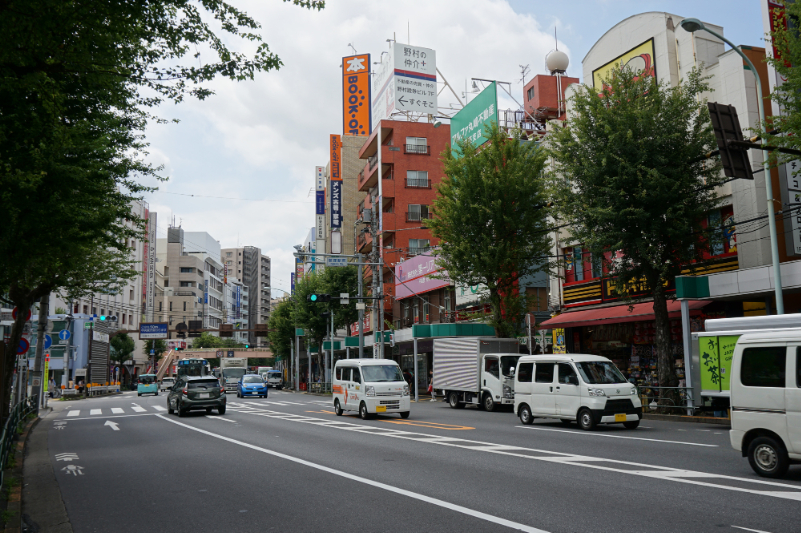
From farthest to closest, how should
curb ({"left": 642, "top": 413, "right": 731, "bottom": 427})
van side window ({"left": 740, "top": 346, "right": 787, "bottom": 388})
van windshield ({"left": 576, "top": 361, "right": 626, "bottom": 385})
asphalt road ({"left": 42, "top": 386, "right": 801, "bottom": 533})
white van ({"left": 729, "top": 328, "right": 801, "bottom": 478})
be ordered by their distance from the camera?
curb ({"left": 642, "top": 413, "right": 731, "bottom": 427}), van windshield ({"left": 576, "top": 361, "right": 626, "bottom": 385}), van side window ({"left": 740, "top": 346, "right": 787, "bottom": 388}), white van ({"left": 729, "top": 328, "right": 801, "bottom": 478}), asphalt road ({"left": 42, "top": 386, "right": 801, "bottom": 533})

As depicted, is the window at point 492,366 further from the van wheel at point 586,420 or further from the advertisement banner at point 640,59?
the advertisement banner at point 640,59

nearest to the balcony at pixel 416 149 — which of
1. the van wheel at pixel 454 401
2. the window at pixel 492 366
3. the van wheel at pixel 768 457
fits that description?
the van wheel at pixel 454 401

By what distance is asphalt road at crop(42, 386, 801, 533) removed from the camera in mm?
7109

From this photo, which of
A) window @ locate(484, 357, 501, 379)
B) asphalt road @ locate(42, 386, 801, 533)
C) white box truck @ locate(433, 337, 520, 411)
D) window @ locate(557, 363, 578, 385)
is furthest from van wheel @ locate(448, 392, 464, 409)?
asphalt road @ locate(42, 386, 801, 533)

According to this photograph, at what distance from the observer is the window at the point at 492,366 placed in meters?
25.6

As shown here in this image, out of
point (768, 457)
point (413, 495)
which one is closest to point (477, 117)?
point (768, 457)

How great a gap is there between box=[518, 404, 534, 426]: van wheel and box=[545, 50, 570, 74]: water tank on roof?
5053 centimetres

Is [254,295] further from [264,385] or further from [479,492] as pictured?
[479,492]

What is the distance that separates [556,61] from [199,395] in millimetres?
50350

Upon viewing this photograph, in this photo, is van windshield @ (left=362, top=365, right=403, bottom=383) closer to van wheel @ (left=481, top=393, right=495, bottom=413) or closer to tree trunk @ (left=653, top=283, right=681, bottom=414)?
van wheel @ (left=481, top=393, right=495, bottom=413)

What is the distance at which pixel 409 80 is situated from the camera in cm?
5612

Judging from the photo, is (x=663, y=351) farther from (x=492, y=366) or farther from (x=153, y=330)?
(x=153, y=330)

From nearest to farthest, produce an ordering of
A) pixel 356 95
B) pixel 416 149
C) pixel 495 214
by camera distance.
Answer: pixel 495 214 → pixel 416 149 → pixel 356 95

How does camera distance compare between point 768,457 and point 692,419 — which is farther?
point 692,419
